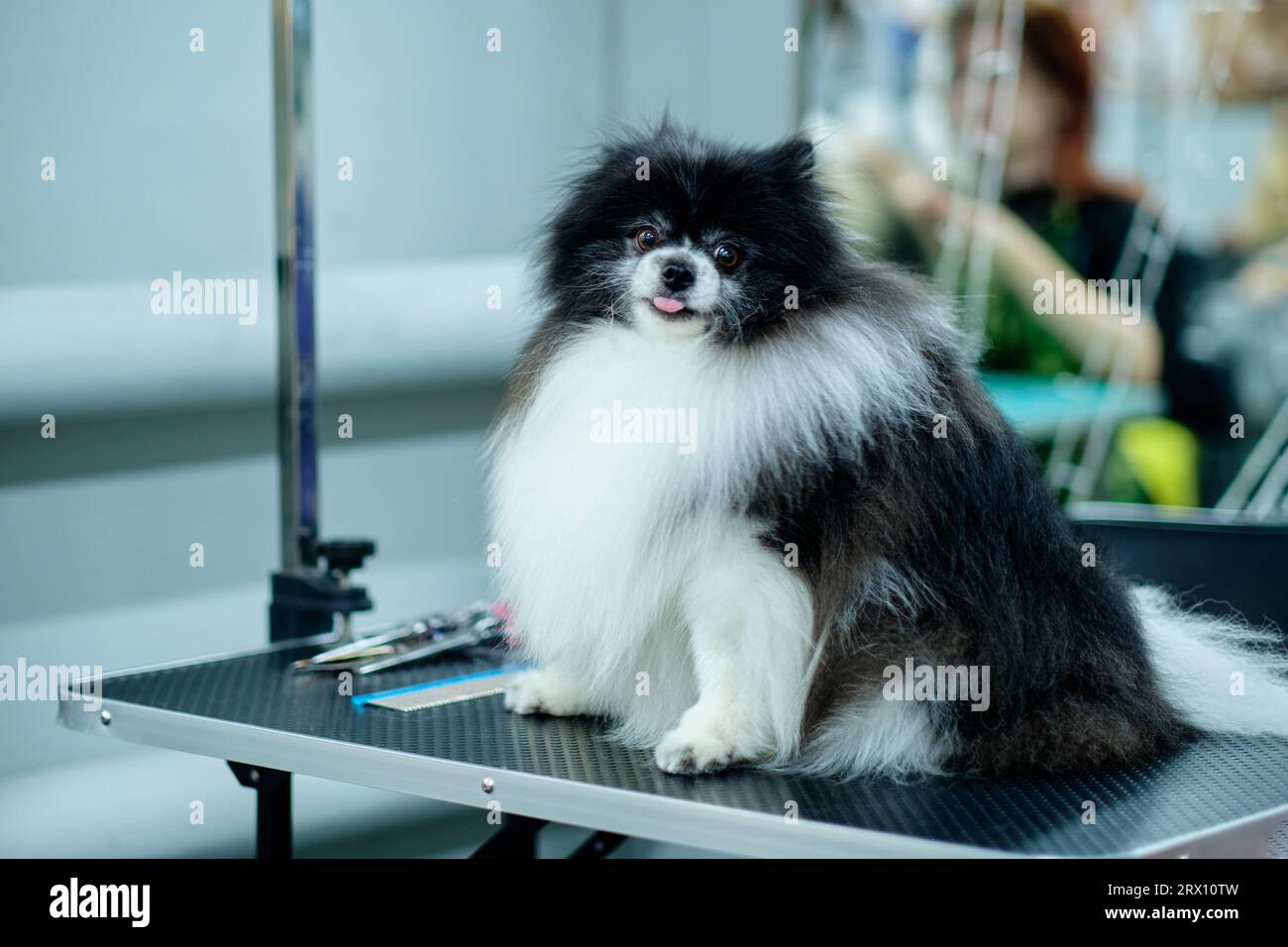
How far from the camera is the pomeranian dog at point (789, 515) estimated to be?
1.36 meters

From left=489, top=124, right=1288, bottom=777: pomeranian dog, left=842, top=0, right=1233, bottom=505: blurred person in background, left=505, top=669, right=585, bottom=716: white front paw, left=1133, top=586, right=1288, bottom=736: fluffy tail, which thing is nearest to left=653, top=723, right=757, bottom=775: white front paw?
left=489, top=124, right=1288, bottom=777: pomeranian dog

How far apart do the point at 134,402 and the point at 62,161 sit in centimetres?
38

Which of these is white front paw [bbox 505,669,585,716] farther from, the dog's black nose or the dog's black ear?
the dog's black ear

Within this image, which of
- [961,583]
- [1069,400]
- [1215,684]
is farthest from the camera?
[1069,400]

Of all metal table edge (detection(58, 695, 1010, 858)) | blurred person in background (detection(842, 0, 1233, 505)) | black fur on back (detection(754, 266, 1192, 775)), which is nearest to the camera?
metal table edge (detection(58, 695, 1010, 858))

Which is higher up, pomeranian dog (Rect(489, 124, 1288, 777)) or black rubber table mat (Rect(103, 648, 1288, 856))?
pomeranian dog (Rect(489, 124, 1288, 777))

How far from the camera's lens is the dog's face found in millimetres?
1397

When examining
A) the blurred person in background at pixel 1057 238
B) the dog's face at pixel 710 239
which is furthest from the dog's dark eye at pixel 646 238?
the blurred person in background at pixel 1057 238

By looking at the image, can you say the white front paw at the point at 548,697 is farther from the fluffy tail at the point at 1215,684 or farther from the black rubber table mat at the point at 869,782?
the fluffy tail at the point at 1215,684

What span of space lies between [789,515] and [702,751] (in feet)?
0.79

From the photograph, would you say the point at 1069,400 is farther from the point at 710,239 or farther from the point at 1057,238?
the point at 710,239

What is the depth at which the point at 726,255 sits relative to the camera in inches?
55.3

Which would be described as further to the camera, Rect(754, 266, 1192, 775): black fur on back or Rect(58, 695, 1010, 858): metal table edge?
Rect(754, 266, 1192, 775): black fur on back

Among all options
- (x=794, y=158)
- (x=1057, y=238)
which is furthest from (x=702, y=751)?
(x=1057, y=238)
